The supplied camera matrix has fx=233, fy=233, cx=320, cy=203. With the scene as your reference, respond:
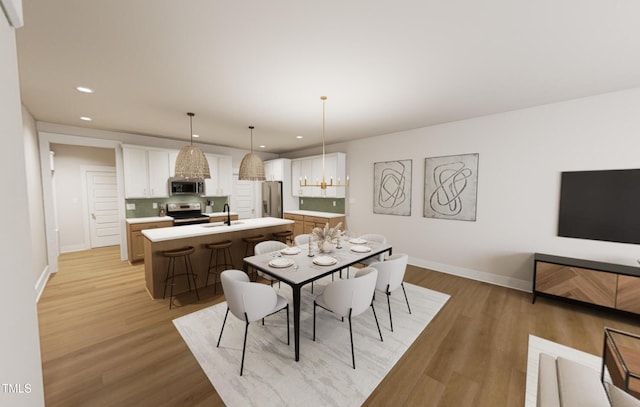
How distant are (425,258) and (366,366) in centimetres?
301

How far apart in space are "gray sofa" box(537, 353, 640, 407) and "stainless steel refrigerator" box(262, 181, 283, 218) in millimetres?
5994

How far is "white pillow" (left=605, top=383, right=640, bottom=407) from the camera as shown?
3.28 feet

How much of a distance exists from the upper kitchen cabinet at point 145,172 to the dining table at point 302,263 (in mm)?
3685

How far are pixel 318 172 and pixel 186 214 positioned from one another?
333 centimetres

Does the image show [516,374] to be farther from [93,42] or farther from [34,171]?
[34,171]

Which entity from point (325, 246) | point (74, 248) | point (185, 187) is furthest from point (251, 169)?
point (74, 248)

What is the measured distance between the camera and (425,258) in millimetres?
4574

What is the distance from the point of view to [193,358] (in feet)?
7.11

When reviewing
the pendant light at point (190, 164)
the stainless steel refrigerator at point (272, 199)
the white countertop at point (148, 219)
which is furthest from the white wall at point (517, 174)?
the white countertop at point (148, 219)

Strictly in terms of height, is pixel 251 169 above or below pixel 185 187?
above

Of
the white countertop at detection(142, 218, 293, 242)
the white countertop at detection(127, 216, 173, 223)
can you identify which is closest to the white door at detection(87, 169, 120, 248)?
the white countertop at detection(127, 216, 173, 223)

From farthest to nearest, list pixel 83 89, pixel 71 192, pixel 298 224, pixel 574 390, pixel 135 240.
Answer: pixel 298 224 < pixel 71 192 < pixel 135 240 < pixel 83 89 < pixel 574 390

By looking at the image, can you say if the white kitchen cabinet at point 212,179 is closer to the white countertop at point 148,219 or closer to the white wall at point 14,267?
the white countertop at point 148,219

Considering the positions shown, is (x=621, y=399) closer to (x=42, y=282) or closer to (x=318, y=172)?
(x=318, y=172)
